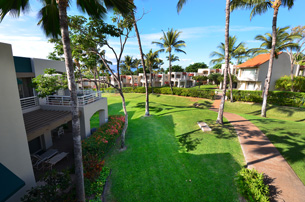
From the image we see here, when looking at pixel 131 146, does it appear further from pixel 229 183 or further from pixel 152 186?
pixel 229 183

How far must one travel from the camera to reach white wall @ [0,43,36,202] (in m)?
5.16

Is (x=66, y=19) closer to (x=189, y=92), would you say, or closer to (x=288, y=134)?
(x=288, y=134)

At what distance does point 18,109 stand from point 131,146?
317 inches

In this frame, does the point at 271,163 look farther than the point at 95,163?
Yes

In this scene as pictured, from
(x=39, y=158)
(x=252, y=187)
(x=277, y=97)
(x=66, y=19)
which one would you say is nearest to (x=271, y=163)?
(x=252, y=187)

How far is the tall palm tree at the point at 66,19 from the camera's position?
5.01 meters

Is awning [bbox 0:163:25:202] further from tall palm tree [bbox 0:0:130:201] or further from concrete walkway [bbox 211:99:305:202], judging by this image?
concrete walkway [bbox 211:99:305:202]

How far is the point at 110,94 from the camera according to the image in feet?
130

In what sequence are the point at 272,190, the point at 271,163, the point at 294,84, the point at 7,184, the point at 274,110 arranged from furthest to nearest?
1. the point at 294,84
2. the point at 274,110
3. the point at 271,163
4. the point at 272,190
5. the point at 7,184

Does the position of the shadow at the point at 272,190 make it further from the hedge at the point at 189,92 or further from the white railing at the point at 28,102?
the hedge at the point at 189,92

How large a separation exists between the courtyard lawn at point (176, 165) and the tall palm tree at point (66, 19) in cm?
308

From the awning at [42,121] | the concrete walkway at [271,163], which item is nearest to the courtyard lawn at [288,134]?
the concrete walkway at [271,163]

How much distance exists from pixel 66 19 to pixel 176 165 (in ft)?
32.0

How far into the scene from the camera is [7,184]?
14.8 feet
